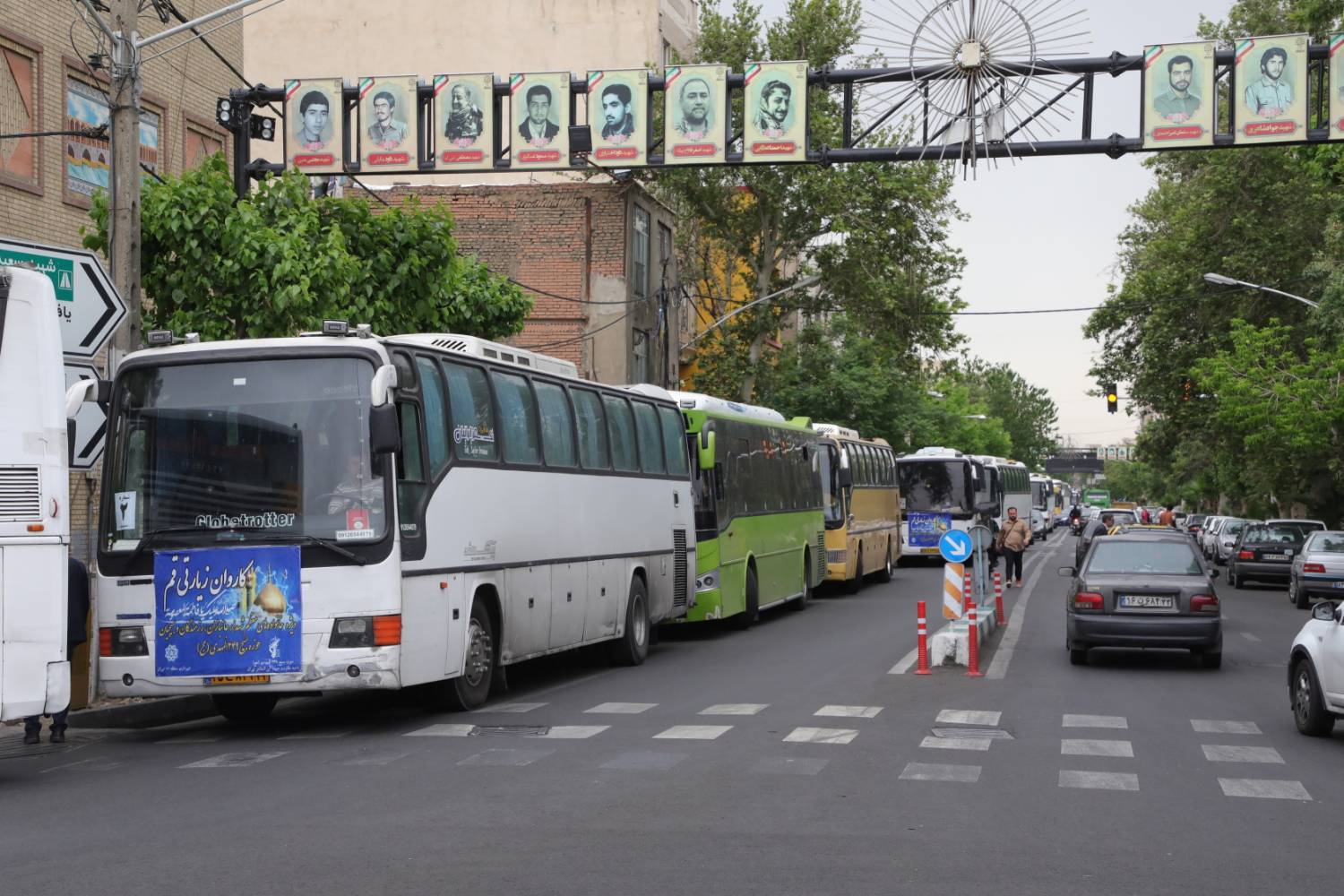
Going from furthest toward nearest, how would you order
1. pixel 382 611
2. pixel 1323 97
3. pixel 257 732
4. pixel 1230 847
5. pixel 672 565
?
pixel 1323 97, pixel 672 565, pixel 257 732, pixel 382 611, pixel 1230 847

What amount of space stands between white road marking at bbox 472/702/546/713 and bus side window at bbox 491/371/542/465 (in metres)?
2.29

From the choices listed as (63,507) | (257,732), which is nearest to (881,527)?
(257,732)

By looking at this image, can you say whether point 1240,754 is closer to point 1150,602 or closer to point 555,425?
point 1150,602

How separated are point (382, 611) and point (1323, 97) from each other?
58.9ft

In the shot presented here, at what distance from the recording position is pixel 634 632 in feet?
64.7

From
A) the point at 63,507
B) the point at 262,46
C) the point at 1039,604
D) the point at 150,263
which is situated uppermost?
the point at 262,46

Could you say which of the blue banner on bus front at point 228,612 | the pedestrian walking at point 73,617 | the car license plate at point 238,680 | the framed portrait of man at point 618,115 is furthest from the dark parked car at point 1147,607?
the framed portrait of man at point 618,115

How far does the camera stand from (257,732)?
1358 cm

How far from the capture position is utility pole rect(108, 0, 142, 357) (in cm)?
1537

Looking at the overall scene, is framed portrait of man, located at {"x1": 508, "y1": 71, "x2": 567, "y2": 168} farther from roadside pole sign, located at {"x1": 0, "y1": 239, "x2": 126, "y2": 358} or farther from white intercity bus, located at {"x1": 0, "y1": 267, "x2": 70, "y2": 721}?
white intercity bus, located at {"x1": 0, "y1": 267, "x2": 70, "y2": 721}

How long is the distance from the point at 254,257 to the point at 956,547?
9.21m

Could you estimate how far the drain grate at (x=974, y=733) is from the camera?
1270cm

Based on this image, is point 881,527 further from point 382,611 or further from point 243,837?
point 243,837

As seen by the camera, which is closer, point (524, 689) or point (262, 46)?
point (524, 689)
